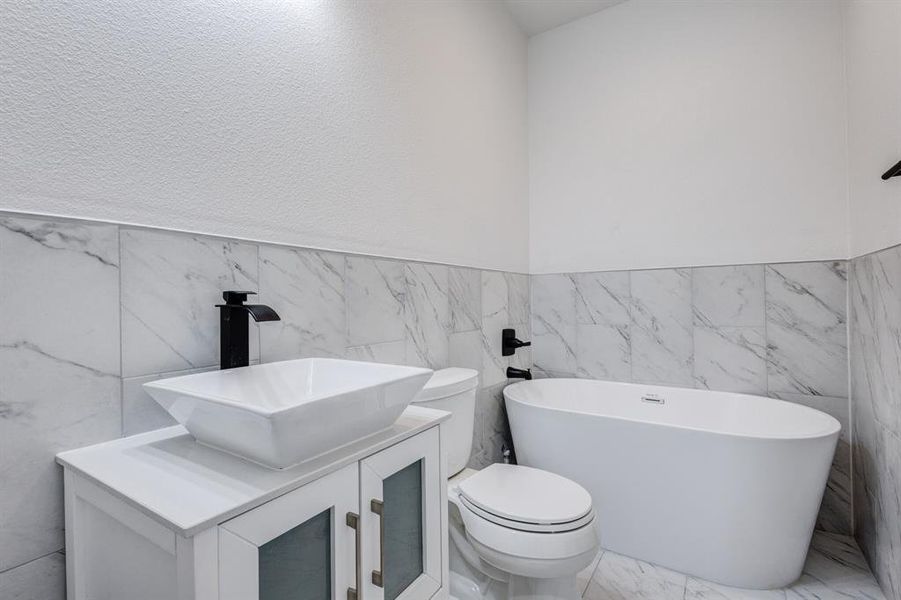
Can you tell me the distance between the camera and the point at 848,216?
2064 millimetres

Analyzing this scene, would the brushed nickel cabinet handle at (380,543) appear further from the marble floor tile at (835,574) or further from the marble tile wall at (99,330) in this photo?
the marble floor tile at (835,574)

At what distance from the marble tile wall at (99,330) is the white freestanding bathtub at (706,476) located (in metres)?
1.19

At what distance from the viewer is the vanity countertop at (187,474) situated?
61cm

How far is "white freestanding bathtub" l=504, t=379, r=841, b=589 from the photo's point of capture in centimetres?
160

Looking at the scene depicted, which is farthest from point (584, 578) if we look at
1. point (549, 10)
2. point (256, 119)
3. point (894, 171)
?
point (549, 10)

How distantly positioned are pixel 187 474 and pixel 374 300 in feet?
3.04

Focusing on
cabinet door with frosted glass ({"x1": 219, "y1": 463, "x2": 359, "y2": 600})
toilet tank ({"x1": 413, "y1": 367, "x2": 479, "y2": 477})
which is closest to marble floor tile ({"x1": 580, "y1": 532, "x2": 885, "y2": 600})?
toilet tank ({"x1": 413, "y1": 367, "x2": 479, "y2": 477})

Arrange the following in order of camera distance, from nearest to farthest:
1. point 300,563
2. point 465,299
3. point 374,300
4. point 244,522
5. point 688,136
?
point 244,522 → point 300,563 → point 374,300 → point 465,299 → point 688,136

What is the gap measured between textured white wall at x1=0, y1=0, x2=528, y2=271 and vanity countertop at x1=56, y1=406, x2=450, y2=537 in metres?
0.50

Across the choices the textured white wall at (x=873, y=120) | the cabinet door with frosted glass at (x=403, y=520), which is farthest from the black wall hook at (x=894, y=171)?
the cabinet door with frosted glass at (x=403, y=520)

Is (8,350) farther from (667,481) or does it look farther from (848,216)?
(848,216)

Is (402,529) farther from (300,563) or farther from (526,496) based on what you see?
(526,496)

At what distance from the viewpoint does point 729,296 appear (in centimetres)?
228

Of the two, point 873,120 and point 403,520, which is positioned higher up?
point 873,120
